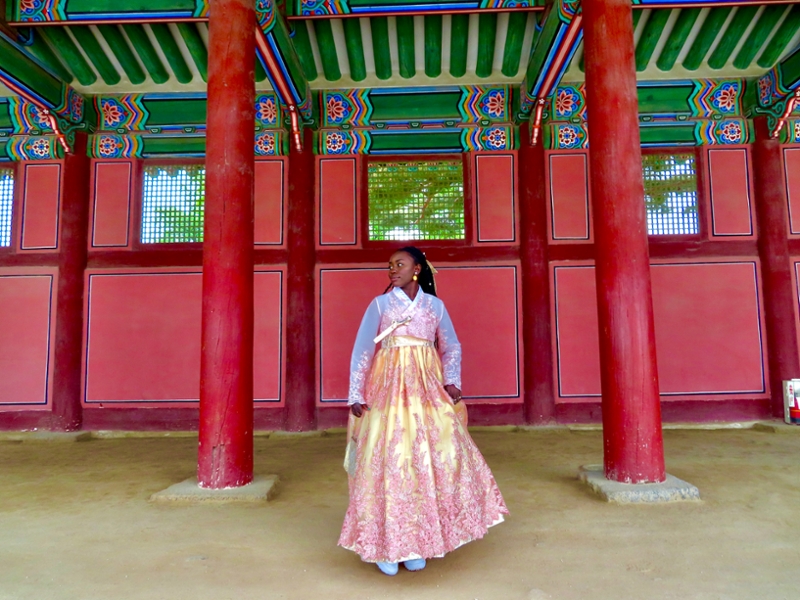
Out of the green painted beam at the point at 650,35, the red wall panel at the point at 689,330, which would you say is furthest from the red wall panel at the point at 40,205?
the green painted beam at the point at 650,35

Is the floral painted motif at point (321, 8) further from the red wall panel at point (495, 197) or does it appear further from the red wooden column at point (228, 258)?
the red wall panel at point (495, 197)

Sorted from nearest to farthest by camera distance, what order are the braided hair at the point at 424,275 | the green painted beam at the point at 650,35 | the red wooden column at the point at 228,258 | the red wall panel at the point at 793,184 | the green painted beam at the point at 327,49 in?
the braided hair at the point at 424,275
the red wooden column at the point at 228,258
the green painted beam at the point at 650,35
the green painted beam at the point at 327,49
the red wall panel at the point at 793,184

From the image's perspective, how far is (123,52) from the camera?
5.52 metres

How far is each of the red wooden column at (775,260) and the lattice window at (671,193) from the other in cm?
65

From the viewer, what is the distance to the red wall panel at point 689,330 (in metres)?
5.80

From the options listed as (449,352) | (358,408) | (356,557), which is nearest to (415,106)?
(449,352)

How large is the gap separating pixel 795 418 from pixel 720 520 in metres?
3.48

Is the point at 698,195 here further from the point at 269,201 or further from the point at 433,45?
the point at 269,201

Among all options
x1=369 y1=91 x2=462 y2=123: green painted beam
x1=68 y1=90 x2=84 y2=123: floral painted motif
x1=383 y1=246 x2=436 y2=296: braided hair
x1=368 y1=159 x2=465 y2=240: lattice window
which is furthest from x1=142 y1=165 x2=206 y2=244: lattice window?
x1=383 y1=246 x2=436 y2=296: braided hair

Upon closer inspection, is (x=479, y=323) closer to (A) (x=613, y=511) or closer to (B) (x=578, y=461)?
(B) (x=578, y=461)

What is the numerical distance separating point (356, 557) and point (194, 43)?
16.1ft

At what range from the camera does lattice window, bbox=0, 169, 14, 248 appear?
6.09 metres

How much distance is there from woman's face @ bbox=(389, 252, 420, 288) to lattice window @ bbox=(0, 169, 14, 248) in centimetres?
554

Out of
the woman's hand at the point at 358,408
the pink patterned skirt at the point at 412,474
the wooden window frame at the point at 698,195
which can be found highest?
the wooden window frame at the point at 698,195
